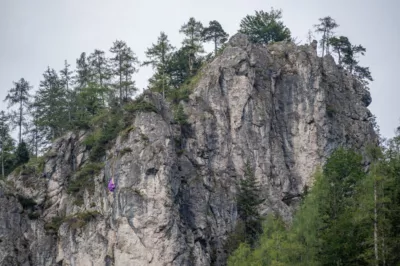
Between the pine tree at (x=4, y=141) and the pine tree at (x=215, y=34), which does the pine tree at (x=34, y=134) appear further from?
the pine tree at (x=215, y=34)

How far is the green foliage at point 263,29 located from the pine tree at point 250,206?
2458 cm

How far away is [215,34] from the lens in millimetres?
85438

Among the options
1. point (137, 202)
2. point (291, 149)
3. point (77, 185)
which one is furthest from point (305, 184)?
point (77, 185)

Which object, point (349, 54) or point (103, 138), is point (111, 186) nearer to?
point (103, 138)

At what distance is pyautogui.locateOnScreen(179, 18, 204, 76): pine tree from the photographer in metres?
81.3

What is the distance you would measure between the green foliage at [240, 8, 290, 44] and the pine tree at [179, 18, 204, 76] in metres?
5.61

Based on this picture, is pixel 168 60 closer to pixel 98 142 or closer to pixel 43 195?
pixel 98 142

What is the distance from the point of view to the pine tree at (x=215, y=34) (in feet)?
279

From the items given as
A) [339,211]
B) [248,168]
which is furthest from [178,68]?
[339,211]

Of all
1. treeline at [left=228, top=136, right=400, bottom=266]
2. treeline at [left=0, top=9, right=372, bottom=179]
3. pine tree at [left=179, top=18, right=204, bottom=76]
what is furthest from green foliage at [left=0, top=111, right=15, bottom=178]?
A: treeline at [left=228, top=136, right=400, bottom=266]

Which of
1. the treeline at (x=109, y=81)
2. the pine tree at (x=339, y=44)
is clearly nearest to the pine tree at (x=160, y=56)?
the treeline at (x=109, y=81)

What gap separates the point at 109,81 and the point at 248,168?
24270mm

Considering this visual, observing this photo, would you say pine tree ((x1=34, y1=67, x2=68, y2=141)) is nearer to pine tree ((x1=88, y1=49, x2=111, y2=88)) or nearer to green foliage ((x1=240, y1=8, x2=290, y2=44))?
pine tree ((x1=88, y1=49, x2=111, y2=88))

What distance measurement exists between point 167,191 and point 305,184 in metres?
15.9
